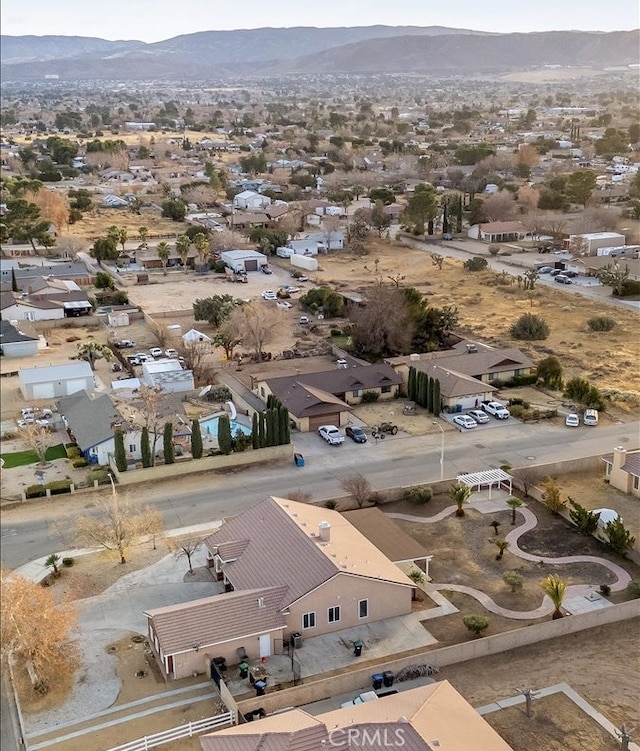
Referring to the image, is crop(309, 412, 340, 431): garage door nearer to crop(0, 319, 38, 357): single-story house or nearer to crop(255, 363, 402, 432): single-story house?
crop(255, 363, 402, 432): single-story house

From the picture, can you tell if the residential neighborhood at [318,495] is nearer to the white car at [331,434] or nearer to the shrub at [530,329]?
the shrub at [530,329]

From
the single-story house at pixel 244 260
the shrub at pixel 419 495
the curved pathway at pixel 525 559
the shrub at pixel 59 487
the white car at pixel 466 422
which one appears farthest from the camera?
the single-story house at pixel 244 260

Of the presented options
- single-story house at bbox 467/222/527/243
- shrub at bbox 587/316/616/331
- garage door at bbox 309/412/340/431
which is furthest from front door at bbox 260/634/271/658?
single-story house at bbox 467/222/527/243

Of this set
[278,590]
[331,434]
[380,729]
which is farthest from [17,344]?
[380,729]

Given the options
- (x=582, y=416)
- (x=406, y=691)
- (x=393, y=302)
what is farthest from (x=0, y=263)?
(x=406, y=691)

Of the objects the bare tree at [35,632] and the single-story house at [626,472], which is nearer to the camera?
the bare tree at [35,632]

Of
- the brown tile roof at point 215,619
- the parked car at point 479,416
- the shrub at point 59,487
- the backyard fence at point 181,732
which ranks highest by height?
the brown tile roof at point 215,619

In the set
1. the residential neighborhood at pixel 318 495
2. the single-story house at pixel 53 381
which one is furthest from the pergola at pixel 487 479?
the single-story house at pixel 53 381
